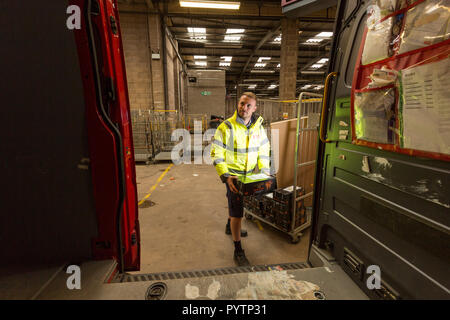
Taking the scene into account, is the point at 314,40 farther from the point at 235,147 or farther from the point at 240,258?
the point at 240,258

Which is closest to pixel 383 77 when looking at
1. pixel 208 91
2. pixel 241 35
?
pixel 241 35

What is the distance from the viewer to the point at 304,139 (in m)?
3.69

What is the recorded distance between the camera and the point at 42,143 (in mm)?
1361

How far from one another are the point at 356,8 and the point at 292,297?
2182 millimetres

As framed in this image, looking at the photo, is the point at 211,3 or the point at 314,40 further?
the point at 314,40

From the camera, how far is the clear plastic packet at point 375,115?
121 centimetres

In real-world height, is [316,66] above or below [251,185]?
above

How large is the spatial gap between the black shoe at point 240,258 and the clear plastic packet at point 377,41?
2.54 m

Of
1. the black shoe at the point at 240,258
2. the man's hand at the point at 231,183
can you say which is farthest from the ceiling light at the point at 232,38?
the black shoe at the point at 240,258

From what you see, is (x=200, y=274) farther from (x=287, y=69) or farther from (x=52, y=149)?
(x=287, y=69)

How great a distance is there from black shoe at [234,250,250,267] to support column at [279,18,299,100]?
33.3 feet

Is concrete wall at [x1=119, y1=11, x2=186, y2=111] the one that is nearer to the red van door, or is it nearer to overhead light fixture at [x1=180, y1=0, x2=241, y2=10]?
overhead light fixture at [x1=180, y1=0, x2=241, y2=10]

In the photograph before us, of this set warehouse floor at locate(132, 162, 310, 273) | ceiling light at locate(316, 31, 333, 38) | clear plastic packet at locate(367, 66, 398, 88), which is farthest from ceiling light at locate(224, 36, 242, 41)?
clear plastic packet at locate(367, 66, 398, 88)

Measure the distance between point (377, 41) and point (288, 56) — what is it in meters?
10.9
